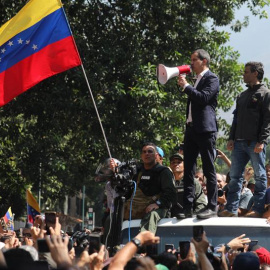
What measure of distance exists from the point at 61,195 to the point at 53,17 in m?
20.6

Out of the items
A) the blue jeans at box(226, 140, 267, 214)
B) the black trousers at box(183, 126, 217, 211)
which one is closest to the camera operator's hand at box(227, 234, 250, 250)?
the black trousers at box(183, 126, 217, 211)

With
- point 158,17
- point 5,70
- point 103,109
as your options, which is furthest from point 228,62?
point 5,70

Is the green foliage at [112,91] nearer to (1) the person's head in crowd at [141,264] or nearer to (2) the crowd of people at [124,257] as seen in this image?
(2) the crowd of people at [124,257]

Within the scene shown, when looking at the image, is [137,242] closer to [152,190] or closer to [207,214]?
[207,214]

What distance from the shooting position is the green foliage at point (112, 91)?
19281 millimetres

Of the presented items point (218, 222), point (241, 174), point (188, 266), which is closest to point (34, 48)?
point (241, 174)

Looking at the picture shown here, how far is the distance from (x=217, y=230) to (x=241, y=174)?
1.58 meters

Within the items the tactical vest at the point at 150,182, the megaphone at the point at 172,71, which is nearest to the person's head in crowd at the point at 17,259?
the tactical vest at the point at 150,182

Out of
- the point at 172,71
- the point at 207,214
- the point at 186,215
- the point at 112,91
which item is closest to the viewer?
the point at 207,214

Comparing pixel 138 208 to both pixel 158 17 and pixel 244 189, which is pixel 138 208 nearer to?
pixel 244 189

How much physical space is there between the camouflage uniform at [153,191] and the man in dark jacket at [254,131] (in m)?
0.69

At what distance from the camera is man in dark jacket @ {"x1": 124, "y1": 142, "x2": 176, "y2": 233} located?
31.1ft

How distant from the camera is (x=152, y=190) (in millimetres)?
9648

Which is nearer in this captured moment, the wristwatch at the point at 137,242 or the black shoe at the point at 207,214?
the wristwatch at the point at 137,242
